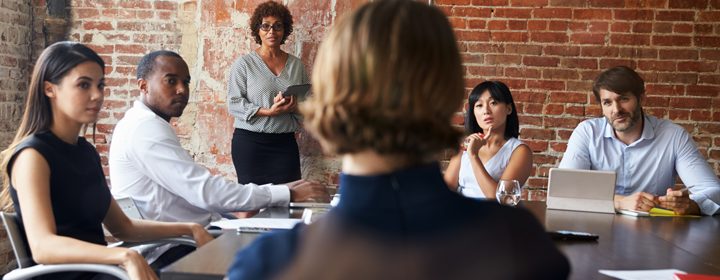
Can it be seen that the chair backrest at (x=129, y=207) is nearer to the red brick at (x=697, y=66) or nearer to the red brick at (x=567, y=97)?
the red brick at (x=567, y=97)

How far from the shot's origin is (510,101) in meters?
4.52

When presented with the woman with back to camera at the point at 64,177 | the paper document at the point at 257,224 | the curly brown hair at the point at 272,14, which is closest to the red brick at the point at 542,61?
the curly brown hair at the point at 272,14

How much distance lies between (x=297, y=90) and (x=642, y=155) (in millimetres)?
2226

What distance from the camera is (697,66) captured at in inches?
228

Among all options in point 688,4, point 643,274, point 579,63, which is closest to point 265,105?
point 579,63

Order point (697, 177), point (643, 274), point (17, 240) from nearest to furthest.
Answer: point (643, 274) < point (17, 240) < point (697, 177)

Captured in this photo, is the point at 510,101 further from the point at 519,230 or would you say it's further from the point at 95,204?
the point at 519,230

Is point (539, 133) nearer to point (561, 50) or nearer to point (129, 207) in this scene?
point (561, 50)

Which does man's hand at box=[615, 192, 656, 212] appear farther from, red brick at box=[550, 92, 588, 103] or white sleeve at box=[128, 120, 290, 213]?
red brick at box=[550, 92, 588, 103]

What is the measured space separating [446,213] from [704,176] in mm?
3359

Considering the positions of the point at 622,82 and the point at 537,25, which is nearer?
the point at 622,82

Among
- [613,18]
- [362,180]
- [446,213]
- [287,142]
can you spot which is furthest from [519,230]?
[613,18]

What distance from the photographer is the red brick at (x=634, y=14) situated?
229 inches

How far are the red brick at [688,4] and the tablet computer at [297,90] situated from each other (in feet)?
8.08
